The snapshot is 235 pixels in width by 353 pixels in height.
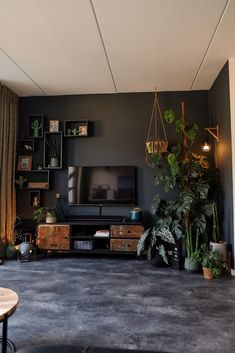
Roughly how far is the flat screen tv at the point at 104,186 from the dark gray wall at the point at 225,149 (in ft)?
4.45

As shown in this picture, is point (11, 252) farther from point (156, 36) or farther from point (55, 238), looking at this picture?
point (156, 36)

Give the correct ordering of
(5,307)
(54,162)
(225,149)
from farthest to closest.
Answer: (54,162) → (225,149) → (5,307)

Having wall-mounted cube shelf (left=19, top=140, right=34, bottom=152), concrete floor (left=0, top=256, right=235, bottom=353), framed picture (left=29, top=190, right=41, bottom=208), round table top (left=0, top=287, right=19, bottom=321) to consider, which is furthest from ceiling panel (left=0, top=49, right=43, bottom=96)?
round table top (left=0, top=287, right=19, bottom=321)

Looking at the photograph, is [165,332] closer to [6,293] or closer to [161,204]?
[6,293]

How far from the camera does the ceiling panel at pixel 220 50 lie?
265cm

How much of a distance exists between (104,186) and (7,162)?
1.58 meters

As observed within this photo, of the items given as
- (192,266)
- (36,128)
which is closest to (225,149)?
(192,266)

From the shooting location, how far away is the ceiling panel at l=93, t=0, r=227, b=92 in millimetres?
2486

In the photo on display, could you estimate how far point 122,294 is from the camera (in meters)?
2.69

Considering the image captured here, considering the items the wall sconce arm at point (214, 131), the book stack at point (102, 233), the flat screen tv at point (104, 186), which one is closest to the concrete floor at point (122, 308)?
the book stack at point (102, 233)

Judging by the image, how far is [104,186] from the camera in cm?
447

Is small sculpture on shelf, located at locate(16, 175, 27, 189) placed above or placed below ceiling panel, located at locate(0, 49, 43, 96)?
below

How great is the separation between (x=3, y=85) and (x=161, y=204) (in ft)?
9.86

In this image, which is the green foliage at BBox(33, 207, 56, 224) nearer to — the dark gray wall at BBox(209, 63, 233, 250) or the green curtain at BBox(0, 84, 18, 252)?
the green curtain at BBox(0, 84, 18, 252)
